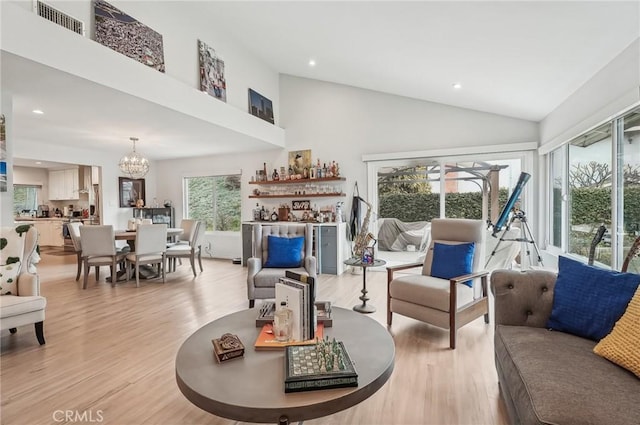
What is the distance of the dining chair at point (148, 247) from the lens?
483 centimetres

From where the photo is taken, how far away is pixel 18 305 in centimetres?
263

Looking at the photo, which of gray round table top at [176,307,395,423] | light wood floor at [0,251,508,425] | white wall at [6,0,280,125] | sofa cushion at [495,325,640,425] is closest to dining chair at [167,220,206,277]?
light wood floor at [0,251,508,425]

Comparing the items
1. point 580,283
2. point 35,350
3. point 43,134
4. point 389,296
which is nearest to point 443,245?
point 389,296

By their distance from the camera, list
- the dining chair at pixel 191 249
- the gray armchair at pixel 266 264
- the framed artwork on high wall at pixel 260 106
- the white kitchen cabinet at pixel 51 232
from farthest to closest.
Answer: the white kitchen cabinet at pixel 51 232 → the framed artwork on high wall at pixel 260 106 → the dining chair at pixel 191 249 → the gray armchair at pixel 266 264

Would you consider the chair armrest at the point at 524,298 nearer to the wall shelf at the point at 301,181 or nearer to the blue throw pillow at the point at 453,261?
the blue throw pillow at the point at 453,261

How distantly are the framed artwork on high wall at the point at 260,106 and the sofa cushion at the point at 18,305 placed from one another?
3.95 metres

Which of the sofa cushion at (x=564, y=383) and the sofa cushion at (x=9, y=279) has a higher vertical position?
the sofa cushion at (x=9, y=279)

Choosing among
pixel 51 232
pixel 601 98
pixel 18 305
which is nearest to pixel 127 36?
pixel 18 305

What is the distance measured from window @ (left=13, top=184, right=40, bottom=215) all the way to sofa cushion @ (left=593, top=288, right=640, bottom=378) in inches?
477

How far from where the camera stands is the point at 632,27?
2189 millimetres

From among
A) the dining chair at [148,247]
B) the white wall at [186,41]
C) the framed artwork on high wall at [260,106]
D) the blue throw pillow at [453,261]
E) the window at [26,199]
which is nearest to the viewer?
the blue throw pillow at [453,261]

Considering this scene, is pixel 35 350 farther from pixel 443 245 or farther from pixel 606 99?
pixel 606 99

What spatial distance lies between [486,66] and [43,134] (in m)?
6.45

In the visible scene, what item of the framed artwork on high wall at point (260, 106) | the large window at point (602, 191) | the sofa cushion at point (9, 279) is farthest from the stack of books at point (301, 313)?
the framed artwork on high wall at point (260, 106)
